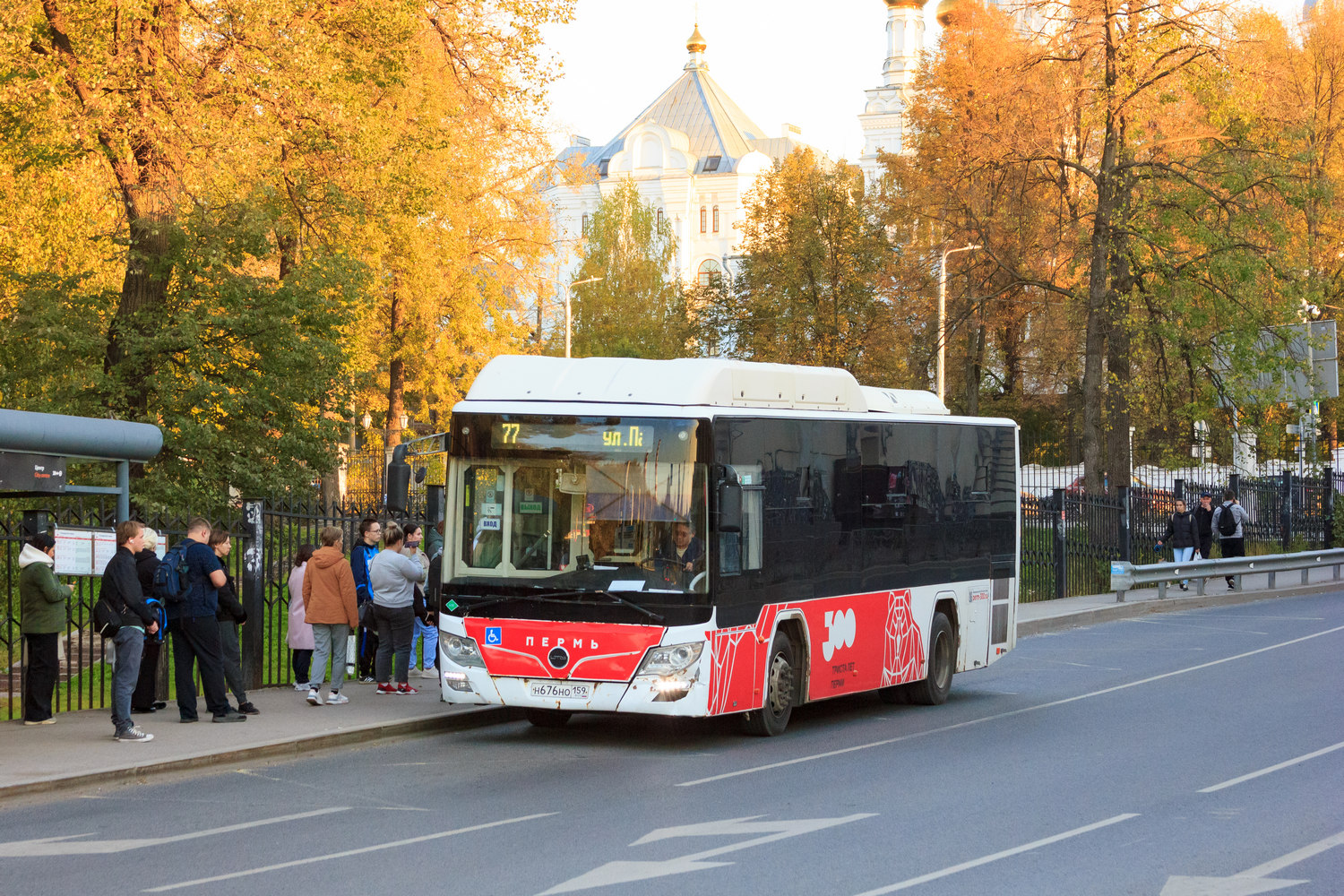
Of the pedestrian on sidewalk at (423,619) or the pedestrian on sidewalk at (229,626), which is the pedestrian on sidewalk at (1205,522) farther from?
the pedestrian on sidewalk at (229,626)

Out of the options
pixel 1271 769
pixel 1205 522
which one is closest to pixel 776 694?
pixel 1271 769

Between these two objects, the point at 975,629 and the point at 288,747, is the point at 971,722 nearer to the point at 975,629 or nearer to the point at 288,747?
the point at 975,629

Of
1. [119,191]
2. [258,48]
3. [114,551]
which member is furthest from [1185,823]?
[119,191]

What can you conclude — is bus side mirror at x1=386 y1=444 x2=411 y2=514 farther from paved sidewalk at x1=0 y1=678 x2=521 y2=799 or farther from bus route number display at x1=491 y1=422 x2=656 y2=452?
paved sidewalk at x1=0 y1=678 x2=521 y2=799

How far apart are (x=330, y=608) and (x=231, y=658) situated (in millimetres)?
1197

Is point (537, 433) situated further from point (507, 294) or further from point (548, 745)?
point (507, 294)

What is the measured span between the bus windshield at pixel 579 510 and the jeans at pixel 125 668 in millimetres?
2503

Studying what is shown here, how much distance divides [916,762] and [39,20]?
599 inches

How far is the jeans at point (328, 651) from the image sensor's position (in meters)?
14.6

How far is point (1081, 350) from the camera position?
50.9 m

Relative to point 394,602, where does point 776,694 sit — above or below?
below

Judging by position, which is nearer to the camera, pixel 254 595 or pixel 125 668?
pixel 125 668

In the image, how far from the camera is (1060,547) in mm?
30094

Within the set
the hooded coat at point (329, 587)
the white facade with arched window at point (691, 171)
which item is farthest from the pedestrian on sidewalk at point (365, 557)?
the white facade with arched window at point (691, 171)
